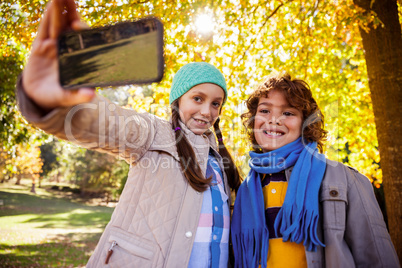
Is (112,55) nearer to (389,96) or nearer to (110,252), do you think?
(110,252)

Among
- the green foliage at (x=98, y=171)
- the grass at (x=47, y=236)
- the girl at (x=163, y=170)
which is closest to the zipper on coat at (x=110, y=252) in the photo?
the girl at (x=163, y=170)

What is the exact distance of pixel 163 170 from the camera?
69.7 inches

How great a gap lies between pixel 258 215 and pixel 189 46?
361 centimetres

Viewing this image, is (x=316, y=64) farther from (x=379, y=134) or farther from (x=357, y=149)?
(x=379, y=134)

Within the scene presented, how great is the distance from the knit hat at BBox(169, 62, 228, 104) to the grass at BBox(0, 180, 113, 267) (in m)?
8.55

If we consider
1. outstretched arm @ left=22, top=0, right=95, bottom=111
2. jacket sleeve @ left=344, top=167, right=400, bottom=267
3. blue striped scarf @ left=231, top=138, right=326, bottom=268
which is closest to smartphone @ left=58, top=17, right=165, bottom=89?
outstretched arm @ left=22, top=0, right=95, bottom=111

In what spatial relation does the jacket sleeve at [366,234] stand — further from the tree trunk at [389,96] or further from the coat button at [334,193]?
the tree trunk at [389,96]

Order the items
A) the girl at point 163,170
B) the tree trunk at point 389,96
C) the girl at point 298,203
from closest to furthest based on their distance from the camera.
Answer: the girl at point 163,170, the girl at point 298,203, the tree trunk at point 389,96

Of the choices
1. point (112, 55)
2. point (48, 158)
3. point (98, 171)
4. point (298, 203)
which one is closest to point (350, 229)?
point (298, 203)

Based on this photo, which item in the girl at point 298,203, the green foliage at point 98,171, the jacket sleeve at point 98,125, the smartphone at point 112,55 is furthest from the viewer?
the green foliage at point 98,171

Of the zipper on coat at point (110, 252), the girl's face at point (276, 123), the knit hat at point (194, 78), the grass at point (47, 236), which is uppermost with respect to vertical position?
the knit hat at point (194, 78)

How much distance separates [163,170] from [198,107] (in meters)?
0.60

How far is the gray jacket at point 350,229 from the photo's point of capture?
165 centimetres

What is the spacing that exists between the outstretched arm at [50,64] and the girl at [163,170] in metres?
0.02
